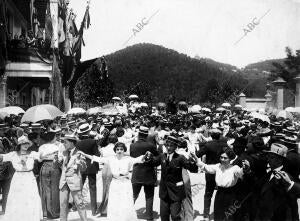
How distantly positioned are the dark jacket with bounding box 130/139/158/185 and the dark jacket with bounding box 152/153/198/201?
37.9 inches

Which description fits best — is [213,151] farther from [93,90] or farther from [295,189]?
[93,90]

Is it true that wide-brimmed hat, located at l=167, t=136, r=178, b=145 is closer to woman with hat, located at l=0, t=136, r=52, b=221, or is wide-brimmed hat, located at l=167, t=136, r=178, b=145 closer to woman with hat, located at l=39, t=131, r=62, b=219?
woman with hat, located at l=39, t=131, r=62, b=219

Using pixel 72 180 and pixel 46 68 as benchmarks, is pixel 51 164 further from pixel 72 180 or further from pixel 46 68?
pixel 46 68

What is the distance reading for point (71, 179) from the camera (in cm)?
652

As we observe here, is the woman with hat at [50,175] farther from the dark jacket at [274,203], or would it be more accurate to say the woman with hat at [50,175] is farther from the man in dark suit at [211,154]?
the dark jacket at [274,203]

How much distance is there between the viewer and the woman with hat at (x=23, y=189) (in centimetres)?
659

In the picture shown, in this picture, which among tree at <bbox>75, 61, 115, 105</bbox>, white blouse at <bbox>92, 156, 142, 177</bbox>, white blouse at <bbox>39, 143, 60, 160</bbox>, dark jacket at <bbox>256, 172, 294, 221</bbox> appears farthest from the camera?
tree at <bbox>75, 61, 115, 105</bbox>

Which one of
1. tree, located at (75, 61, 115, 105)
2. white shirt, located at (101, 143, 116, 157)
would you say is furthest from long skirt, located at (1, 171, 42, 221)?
tree, located at (75, 61, 115, 105)

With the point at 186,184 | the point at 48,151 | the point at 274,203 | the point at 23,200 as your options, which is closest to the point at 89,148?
the point at 48,151

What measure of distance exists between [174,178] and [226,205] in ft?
2.82

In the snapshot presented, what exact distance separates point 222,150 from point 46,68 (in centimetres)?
1342

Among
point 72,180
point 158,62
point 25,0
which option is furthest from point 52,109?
point 158,62

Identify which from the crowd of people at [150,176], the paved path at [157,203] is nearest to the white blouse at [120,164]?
the crowd of people at [150,176]

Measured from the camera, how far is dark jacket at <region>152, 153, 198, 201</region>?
6.08 metres
